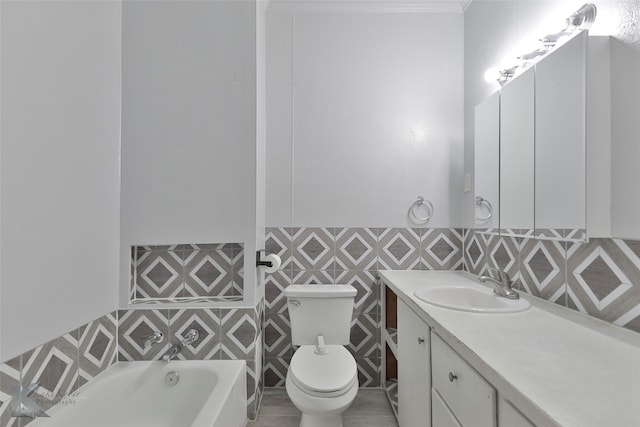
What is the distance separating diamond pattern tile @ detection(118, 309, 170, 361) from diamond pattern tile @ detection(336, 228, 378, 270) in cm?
117

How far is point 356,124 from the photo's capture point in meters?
2.31

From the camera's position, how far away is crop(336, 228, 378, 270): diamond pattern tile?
2289mm

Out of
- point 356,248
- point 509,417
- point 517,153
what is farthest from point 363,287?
point 509,417

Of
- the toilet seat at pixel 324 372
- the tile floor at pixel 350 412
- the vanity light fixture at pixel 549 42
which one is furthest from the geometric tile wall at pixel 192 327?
the vanity light fixture at pixel 549 42

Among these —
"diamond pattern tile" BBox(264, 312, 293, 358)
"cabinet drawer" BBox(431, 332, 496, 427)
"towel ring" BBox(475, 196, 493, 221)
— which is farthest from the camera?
"diamond pattern tile" BBox(264, 312, 293, 358)

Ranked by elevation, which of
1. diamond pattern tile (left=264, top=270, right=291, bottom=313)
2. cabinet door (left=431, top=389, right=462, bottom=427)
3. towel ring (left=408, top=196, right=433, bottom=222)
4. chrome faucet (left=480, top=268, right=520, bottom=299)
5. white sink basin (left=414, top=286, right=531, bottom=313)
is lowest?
cabinet door (left=431, top=389, right=462, bottom=427)

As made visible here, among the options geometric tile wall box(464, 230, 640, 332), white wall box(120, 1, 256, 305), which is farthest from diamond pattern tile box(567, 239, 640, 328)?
white wall box(120, 1, 256, 305)

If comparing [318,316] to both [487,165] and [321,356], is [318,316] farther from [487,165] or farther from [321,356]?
[487,165]

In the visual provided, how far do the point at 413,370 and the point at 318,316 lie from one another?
2.35 feet

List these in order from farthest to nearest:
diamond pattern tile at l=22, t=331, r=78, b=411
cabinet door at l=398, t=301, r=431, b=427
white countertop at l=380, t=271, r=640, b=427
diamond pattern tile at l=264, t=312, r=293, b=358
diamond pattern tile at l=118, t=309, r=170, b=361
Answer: diamond pattern tile at l=264, t=312, r=293, b=358 < diamond pattern tile at l=118, t=309, r=170, b=361 < cabinet door at l=398, t=301, r=431, b=427 < diamond pattern tile at l=22, t=331, r=78, b=411 < white countertop at l=380, t=271, r=640, b=427

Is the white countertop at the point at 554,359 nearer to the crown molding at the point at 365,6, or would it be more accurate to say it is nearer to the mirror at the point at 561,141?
the mirror at the point at 561,141

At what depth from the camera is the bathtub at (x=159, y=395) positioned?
1.39m

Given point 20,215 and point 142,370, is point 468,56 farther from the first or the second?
point 142,370

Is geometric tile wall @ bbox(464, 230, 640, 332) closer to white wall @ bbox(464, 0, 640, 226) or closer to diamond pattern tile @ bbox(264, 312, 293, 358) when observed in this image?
white wall @ bbox(464, 0, 640, 226)
